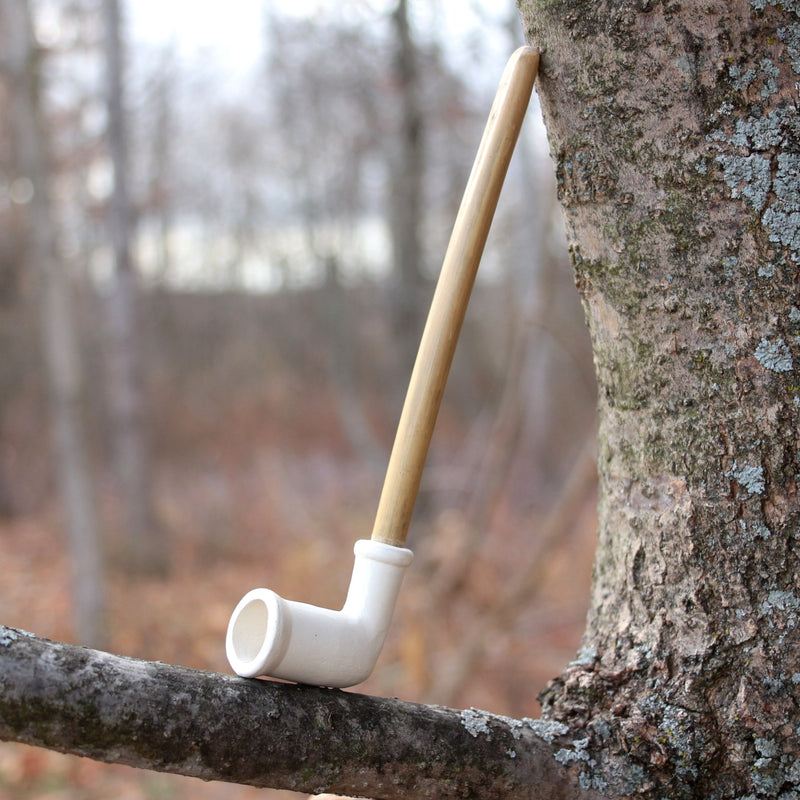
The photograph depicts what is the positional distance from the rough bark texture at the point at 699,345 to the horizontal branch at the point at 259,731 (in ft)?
0.43

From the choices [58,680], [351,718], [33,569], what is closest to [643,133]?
[351,718]

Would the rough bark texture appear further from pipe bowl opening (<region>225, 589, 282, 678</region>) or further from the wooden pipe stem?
pipe bowl opening (<region>225, 589, 282, 678</region>)

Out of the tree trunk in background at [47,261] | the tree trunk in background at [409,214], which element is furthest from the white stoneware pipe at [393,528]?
the tree trunk in background at [409,214]

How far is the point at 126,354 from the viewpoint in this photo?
6.83m

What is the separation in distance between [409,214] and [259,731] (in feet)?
20.6

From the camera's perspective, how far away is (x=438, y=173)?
930cm

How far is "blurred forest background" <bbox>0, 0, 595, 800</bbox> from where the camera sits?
4500mm

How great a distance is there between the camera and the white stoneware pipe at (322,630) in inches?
35.7

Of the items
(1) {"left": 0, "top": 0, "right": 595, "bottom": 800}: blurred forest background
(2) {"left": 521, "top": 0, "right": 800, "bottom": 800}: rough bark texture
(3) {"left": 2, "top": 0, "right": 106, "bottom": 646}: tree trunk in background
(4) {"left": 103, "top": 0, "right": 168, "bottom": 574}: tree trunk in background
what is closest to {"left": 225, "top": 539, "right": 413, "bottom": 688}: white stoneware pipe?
(2) {"left": 521, "top": 0, "right": 800, "bottom": 800}: rough bark texture

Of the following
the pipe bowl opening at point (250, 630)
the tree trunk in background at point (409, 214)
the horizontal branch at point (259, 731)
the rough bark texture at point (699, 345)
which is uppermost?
the tree trunk in background at point (409, 214)

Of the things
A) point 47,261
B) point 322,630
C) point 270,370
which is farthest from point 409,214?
point 270,370

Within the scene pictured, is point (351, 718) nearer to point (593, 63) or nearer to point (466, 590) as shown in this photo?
point (593, 63)

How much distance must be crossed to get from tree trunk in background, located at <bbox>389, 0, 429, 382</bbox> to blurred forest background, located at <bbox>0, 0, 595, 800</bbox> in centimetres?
2

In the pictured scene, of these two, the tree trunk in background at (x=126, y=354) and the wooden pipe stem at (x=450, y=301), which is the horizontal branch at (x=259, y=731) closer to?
the wooden pipe stem at (x=450, y=301)
